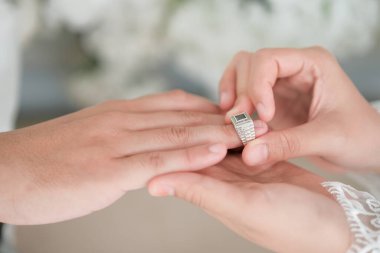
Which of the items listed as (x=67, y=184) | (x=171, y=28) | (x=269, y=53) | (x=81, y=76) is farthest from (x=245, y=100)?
(x=81, y=76)

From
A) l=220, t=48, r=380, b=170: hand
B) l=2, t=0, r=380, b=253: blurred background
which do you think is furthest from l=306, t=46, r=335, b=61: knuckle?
l=2, t=0, r=380, b=253: blurred background

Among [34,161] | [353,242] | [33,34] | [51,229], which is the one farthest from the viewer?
[33,34]

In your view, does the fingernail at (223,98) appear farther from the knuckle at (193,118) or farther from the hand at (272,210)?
the hand at (272,210)

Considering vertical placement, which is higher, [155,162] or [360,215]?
[155,162]

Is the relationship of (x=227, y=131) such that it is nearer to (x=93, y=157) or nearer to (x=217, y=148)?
(x=217, y=148)

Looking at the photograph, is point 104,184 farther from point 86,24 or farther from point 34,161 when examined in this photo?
point 86,24

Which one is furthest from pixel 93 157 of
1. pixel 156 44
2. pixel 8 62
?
pixel 156 44
